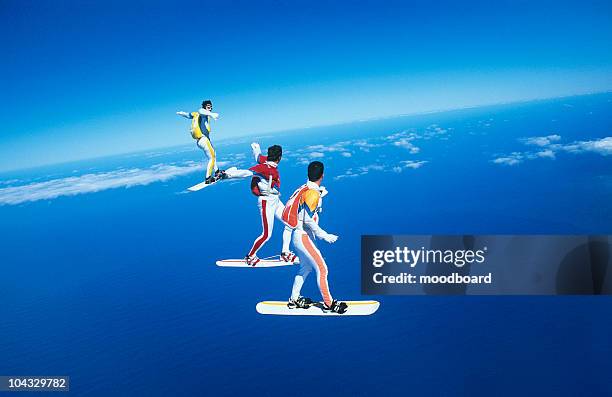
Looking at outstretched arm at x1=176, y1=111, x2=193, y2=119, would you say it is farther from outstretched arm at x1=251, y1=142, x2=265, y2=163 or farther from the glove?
the glove

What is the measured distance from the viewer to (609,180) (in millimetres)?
78312

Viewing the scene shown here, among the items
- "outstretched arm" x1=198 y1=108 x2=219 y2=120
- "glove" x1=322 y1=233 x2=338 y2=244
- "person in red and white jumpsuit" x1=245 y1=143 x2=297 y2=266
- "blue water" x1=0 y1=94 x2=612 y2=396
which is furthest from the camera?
"blue water" x1=0 y1=94 x2=612 y2=396

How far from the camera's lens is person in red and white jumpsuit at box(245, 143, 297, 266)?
6.73 metres

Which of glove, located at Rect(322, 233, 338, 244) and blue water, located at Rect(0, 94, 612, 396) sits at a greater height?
glove, located at Rect(322, 233, 338, 244)

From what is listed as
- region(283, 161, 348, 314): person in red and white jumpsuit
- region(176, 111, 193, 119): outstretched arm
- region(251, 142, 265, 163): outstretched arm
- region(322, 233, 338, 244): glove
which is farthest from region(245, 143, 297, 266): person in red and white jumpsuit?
region(176, 111, 193, 119): outstretched arm

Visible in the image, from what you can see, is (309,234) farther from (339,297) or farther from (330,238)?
(339,297)

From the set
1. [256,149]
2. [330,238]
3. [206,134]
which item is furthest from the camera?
[206,134]

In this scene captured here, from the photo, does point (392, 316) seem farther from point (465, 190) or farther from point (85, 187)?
point (85, 187)

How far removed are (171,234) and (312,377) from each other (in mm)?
43961

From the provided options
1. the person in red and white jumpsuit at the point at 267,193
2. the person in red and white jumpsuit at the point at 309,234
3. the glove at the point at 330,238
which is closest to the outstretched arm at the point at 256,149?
the person in red and white jumpsuit at the point at 267,193

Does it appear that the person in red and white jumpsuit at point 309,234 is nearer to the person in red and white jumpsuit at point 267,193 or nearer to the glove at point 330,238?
the glove at point 330,238

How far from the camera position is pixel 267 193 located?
7.20 metres

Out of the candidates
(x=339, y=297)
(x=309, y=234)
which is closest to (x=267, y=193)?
(x=309, y=234)

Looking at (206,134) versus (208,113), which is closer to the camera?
(208,113)
